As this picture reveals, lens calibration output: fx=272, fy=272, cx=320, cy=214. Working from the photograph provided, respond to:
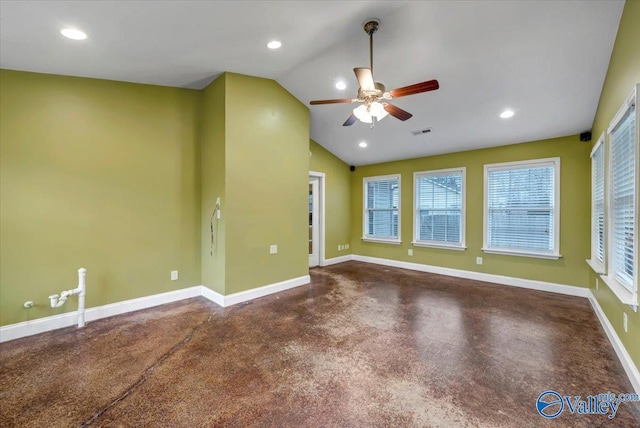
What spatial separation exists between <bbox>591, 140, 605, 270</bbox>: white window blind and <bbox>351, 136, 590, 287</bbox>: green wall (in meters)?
0.31

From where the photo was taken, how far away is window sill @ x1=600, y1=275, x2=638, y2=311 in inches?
80.0

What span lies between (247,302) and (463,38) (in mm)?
4146

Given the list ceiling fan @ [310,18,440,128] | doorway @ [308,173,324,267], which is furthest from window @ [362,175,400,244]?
ceiling fan @ [310,18,440,128]

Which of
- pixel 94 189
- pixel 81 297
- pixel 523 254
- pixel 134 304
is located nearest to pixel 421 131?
pixel 523 254

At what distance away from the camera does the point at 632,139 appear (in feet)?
6.97

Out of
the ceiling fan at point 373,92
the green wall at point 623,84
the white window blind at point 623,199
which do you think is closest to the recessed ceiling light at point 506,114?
the green wall at point 623,84

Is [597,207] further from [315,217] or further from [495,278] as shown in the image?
[315,217]

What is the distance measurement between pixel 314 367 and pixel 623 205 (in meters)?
3.12

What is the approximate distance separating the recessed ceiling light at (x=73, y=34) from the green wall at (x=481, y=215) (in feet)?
18.2

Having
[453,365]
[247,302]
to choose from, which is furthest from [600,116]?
[247,302]

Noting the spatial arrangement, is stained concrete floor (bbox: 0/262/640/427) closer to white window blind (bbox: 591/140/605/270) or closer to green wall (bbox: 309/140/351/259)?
white window blind (bbox: 591/140/605/270)

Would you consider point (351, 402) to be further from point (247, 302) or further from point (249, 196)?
point (249, 196)

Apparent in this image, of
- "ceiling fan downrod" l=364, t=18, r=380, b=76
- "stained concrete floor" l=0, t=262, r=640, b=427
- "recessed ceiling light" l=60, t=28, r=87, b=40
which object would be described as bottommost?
"stained concrete floor" l=0, t=262, r=640, b=427

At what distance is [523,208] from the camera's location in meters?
4.77
